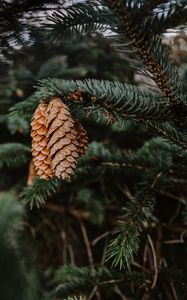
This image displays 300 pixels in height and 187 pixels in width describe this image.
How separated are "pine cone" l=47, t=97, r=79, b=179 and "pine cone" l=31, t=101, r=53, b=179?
0.10 ft

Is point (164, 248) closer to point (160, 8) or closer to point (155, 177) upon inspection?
point (155, 177)

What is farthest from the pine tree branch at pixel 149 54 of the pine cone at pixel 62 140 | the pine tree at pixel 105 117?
→ the pine cone at pixel 62 140

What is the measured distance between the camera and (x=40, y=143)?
0.67m

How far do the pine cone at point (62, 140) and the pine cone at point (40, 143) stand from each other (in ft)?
0.10

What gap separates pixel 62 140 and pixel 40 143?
67 millimetres

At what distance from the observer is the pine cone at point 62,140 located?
0.60 metres

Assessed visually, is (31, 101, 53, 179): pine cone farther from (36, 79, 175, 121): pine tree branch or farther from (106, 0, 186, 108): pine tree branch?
(106, 0, 186, 108): pine tree branch

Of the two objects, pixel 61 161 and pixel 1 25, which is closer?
pixel 61 161

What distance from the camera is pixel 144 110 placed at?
611mm

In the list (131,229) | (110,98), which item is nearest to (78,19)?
(110,98)

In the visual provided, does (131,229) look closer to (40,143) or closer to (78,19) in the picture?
(40,143)

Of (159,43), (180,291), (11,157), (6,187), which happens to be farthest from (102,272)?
(6,187)

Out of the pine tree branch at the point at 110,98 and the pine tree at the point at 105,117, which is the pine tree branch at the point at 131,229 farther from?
the pine tree branch at the point at 110,98

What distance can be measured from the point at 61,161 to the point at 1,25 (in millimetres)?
297
